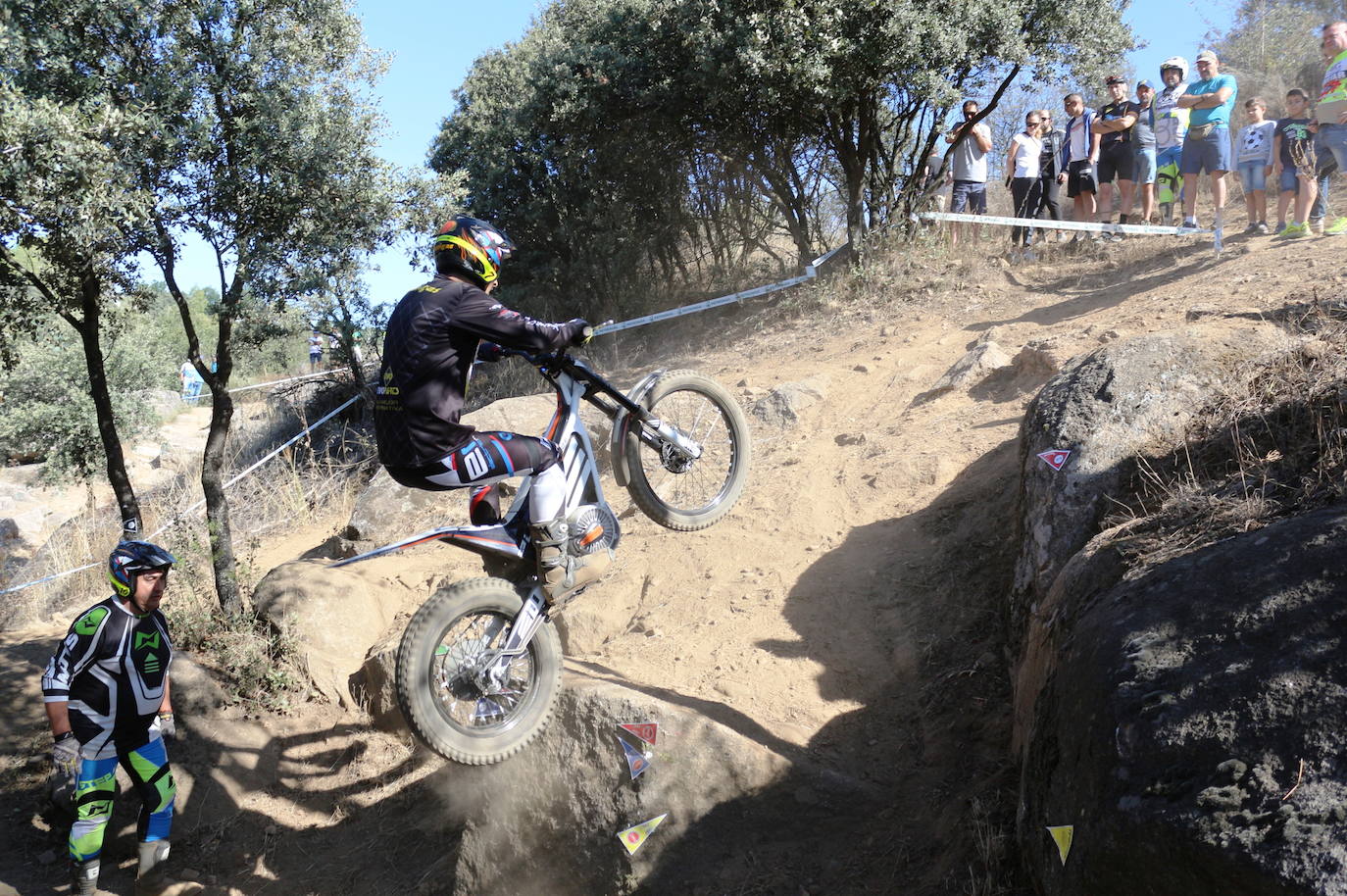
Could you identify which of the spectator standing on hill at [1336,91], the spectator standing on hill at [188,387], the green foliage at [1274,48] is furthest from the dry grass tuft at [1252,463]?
the spectator standing on hill at [188,387]

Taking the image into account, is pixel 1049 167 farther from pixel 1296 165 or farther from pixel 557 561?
pixel 557 561

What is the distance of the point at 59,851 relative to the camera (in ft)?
25.6

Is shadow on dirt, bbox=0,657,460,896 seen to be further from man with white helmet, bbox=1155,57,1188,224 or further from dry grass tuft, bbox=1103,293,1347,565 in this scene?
man with white helmet, bbox=1155,57,1188,224

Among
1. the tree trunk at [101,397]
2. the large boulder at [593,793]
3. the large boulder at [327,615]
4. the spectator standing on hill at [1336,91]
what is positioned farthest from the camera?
the spectator standing on hill at [1336,91]

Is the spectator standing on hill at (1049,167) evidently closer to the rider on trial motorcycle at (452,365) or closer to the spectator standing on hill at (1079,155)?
the spectator standing on hill at (1079,155)

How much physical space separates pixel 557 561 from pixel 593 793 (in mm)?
1455

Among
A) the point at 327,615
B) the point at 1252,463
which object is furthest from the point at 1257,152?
the point at 327,615

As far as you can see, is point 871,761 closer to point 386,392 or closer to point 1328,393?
point 1328,393

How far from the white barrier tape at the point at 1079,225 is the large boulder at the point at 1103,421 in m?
6.59

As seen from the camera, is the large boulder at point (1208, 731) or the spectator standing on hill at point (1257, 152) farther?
the spectator standing on hill at point (1257, 152)

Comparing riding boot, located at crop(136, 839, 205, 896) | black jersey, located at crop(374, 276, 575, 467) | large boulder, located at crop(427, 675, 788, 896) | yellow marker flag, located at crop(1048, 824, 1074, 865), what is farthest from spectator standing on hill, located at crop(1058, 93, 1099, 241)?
riding boot, located at crop(136, 839, 205, 896)

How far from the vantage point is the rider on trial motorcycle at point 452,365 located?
4723 millimetres

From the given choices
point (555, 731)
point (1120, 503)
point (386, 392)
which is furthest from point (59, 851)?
point (1120, 503)

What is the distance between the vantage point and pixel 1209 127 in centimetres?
1134
